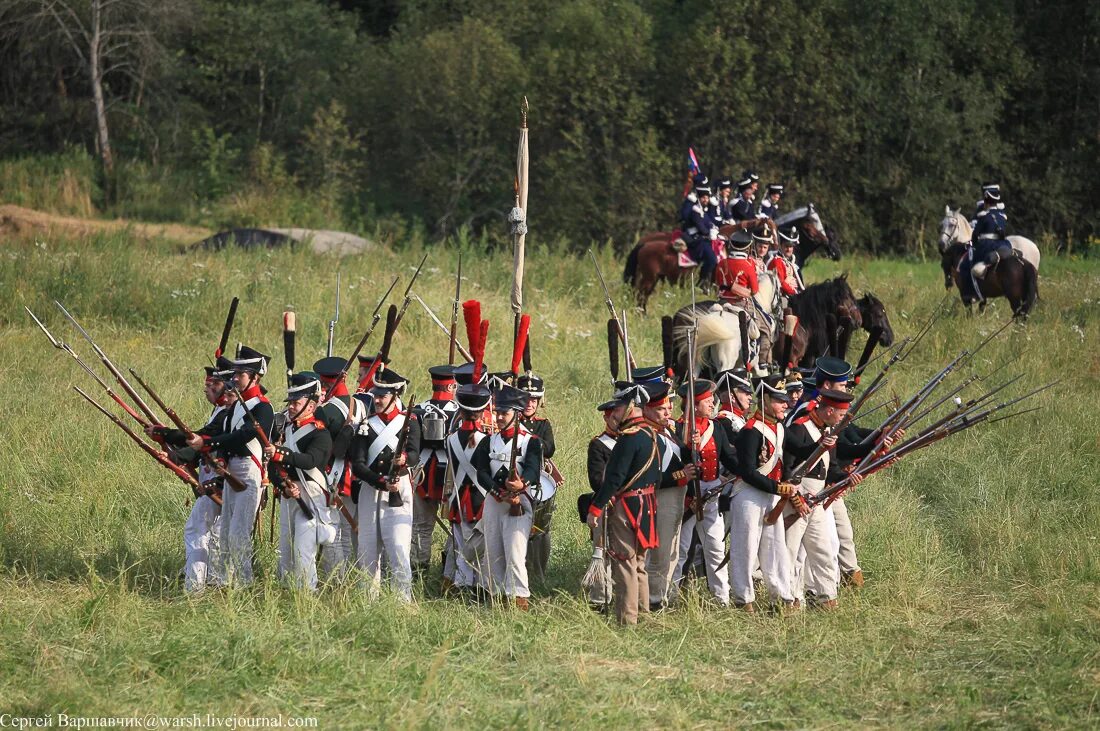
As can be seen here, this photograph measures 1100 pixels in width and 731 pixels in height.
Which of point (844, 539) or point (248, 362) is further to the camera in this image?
point (844, 539)

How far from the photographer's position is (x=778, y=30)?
27.9 meters

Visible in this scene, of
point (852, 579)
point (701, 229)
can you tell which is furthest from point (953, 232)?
point (852, 579)

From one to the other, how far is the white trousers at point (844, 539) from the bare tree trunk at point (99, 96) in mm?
23084

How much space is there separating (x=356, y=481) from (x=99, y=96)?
2304 cm

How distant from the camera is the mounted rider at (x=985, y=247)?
19125mm

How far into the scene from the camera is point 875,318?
50.8ft

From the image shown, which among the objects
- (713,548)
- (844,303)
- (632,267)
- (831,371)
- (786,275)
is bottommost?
(632,267)

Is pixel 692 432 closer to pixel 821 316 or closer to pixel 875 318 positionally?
pixel 821 316

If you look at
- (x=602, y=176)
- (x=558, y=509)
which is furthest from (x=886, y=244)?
(x=558, y=509)

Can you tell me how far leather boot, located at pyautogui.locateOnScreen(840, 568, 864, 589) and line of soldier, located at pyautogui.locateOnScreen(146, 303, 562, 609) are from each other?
2097mm

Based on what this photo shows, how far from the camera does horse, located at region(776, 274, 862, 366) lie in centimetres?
1511

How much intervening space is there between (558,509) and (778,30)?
1879 centimetres

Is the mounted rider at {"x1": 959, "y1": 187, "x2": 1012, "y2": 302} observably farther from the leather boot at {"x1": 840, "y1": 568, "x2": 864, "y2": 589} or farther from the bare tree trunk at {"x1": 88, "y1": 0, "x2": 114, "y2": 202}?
the bare tree trunk at {"x1": 88, "y1": 0, "x2": 114, "y2": 202}

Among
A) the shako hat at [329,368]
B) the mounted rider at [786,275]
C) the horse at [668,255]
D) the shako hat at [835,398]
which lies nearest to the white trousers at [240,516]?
the shako hat at [329,368]
